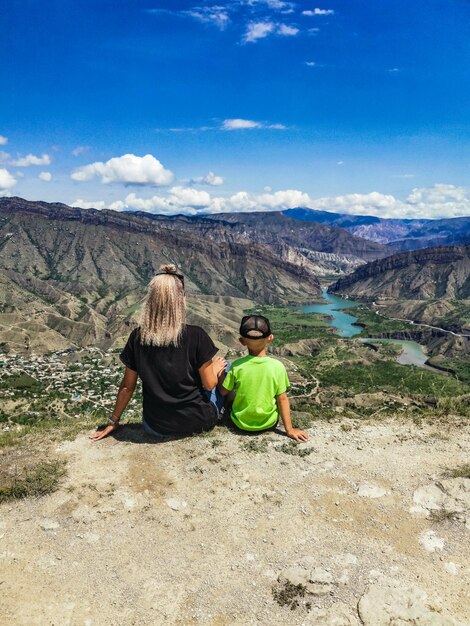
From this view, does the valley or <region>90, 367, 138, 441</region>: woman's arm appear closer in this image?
the valley

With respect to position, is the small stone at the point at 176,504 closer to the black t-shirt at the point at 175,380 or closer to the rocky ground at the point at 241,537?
the rocky ground at the point at 241,537

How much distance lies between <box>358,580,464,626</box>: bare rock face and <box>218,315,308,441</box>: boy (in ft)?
12.6

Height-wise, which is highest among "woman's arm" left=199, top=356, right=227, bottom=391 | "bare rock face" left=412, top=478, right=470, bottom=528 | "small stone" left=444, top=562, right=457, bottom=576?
"woman's arm" left=199, top=356, right=227, bottom=391

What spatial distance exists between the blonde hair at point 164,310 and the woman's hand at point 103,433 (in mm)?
2817

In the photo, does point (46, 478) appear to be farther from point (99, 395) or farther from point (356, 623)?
point (99, 395)

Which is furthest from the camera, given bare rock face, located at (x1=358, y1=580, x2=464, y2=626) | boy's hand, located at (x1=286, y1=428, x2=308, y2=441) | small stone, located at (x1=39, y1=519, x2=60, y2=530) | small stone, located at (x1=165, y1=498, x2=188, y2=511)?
boy's hand, located at (x1=286, y1=428, x2=308, y2=441)

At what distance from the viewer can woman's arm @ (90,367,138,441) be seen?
28.5ft

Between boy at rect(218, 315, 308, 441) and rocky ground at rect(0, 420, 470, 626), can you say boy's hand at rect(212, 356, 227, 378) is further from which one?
rocky ground at rect(0, 420, 470, 626)

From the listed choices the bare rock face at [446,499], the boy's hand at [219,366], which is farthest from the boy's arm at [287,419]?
the bare rock face at [446,499]

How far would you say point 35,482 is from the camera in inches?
302

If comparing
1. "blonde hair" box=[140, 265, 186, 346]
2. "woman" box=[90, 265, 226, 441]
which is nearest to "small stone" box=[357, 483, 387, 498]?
"woman" box=[90, 265, 226, 441]

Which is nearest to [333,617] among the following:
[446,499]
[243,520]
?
[243,520]

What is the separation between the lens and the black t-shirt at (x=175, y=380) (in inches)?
317

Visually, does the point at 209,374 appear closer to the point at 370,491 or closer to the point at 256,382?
the point at 256,382
